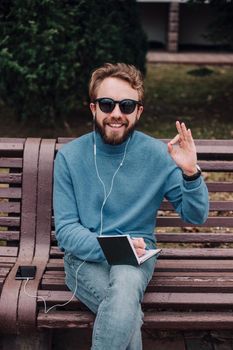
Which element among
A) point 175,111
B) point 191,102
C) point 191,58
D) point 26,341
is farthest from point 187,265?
point 191,58

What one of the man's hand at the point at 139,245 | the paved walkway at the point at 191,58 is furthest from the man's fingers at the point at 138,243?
the paved walkway at the point at 191,58

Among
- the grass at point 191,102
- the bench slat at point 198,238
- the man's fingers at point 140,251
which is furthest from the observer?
the grass at point 191,102

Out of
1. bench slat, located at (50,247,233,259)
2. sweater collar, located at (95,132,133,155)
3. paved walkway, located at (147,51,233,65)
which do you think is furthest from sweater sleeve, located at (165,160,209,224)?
paved walkway, located at (147,51,233,65)

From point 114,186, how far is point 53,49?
127 inches

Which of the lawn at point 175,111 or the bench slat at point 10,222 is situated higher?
the lawn at point 175,111

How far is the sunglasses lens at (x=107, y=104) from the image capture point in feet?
10.0

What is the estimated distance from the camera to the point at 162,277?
10.9 feet

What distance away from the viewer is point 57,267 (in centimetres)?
344

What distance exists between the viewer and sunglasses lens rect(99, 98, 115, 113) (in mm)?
3049

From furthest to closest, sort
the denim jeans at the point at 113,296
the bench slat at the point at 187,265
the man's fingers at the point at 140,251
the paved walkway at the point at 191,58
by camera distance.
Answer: the paved walkway at the point at 191,58, the bench slat at the point at 187,265, the man's fingers at the point at 140,251, the denim jeans at the point at 113,296

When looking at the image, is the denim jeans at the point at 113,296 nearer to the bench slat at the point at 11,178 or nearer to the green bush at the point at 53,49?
the bench slat at the point at 11,178

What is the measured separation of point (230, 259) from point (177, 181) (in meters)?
0.71

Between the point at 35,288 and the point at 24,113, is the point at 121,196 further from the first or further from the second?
the point at 24,113

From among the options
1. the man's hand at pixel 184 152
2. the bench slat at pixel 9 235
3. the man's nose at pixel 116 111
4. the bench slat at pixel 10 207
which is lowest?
Answer: the bench slat at pixel 9 235
